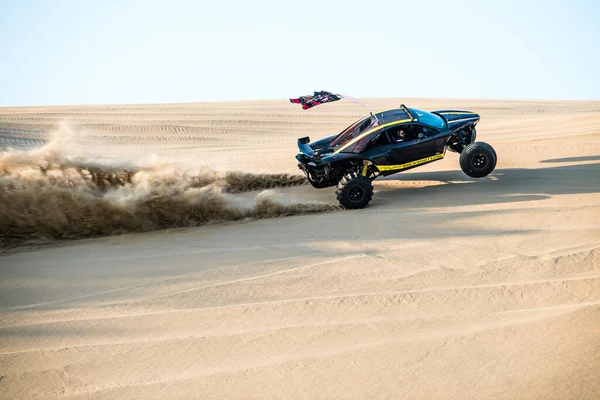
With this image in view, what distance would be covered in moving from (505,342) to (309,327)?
5.57 feet

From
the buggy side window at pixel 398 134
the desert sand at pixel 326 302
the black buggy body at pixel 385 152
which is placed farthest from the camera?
the buggy side window at pixel 398 134

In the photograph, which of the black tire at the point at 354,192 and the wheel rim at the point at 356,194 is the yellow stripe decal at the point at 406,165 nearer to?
the black tire at the point at 354,192

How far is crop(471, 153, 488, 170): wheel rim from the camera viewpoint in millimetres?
10500

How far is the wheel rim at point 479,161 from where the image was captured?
10500 millimetres

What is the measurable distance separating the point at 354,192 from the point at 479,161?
8.00ft

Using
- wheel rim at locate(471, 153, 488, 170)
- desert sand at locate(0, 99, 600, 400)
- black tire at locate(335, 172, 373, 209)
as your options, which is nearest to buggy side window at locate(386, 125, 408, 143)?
black tire at locate(335, 172, 373, 209)

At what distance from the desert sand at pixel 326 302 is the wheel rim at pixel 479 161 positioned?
1.54 ft

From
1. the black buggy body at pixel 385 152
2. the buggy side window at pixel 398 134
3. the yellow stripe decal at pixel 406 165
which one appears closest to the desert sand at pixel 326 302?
the black buggy body at pixel 385 152

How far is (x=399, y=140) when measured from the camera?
1030cm

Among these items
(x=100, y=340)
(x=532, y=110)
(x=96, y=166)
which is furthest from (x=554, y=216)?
(x=532, y=110)

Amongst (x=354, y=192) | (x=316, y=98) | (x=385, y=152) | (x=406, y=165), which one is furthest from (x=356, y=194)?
(x=316, y=98)

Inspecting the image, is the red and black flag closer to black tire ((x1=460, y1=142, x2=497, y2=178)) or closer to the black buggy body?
the black buggy body

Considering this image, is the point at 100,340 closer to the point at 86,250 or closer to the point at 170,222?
the point at 86,250

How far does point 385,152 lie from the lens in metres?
10.2
